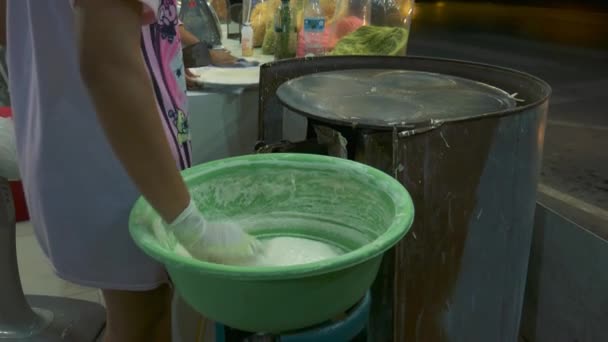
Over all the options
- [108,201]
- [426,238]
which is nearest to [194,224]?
[108,201]

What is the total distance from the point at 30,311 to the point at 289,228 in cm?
101

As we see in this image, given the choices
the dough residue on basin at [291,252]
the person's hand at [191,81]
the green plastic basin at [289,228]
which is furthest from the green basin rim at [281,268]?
the person's hand at [191,81]

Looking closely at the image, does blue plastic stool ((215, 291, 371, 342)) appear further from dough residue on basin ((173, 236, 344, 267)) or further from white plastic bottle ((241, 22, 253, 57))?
white plastic bottle ((241, 22, 253, 57))

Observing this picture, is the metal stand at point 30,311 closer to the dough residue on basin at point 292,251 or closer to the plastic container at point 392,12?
the dough residue on basin at point 292,251

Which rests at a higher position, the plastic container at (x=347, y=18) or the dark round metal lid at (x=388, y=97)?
the plastic container at (x=347, y=18)

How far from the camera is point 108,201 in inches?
33.7

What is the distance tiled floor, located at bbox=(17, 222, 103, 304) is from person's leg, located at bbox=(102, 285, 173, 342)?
2.98 ft

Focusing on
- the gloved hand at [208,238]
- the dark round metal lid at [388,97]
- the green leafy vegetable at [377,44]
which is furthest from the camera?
the green leafy vegetable at [377,44]

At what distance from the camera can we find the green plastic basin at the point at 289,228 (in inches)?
23.6

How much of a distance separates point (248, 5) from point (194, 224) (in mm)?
1570

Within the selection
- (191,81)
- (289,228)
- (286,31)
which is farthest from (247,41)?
(289,228)

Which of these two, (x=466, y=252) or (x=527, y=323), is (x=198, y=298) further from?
(x=527, y=323)

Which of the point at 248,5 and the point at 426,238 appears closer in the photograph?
the point at 426,238

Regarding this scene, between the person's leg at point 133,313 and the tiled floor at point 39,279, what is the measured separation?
910 millimetres
